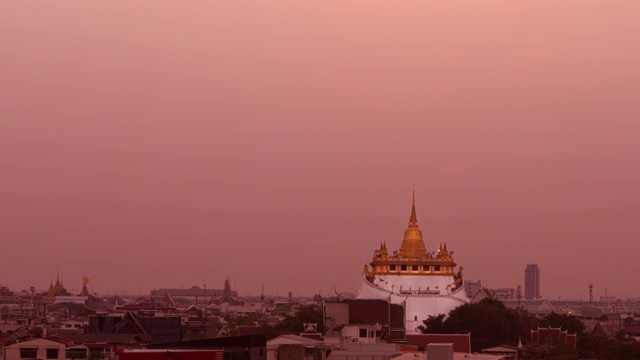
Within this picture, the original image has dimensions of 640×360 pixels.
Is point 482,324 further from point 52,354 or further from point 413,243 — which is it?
point 52,354

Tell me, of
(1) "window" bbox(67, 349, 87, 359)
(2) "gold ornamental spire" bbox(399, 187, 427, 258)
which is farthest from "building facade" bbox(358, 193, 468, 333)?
(1) "window" bbox(67, 349, 87, 359)

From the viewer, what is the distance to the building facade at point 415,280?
372ft

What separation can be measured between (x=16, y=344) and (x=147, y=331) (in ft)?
56.7

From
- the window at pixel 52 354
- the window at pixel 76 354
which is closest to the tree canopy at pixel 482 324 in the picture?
the window at pixel 76 354

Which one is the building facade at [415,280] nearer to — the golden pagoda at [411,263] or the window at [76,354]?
the golden pagoda at [411,263]

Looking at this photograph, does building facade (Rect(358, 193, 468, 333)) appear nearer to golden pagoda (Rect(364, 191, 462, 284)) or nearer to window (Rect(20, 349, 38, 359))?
golden pagoda (Rect(364, 191, 462, 284))

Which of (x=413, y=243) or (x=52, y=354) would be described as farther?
(x=413, y=243)

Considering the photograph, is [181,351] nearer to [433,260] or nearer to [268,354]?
[268,354]

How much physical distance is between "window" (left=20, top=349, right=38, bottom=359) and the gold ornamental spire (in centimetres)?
5401

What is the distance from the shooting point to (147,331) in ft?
282

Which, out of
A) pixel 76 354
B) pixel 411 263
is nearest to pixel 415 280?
pixel 411 263

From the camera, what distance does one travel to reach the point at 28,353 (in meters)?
67.4

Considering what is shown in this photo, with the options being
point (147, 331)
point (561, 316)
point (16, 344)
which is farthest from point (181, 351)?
point (561, 316)

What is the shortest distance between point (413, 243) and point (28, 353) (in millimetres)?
56658
